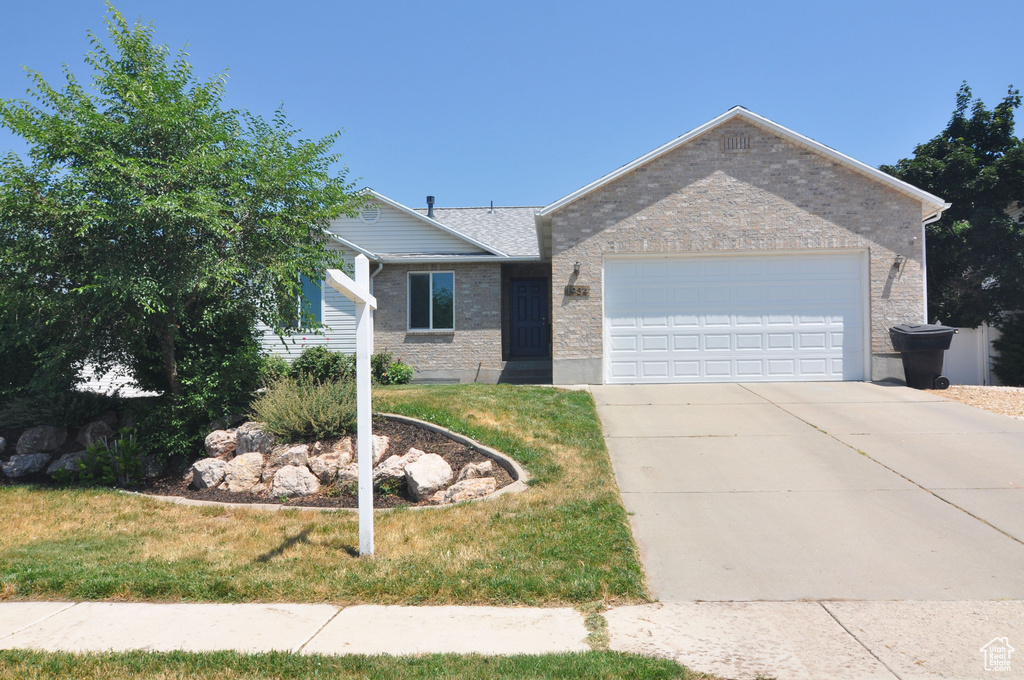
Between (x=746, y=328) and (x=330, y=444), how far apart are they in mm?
8708

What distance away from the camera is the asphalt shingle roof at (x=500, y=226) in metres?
17.8

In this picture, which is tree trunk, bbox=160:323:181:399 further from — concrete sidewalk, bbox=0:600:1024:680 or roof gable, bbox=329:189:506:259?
roof gable, bbox=329:189:506:259

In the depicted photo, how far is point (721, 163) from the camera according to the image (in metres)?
13.5

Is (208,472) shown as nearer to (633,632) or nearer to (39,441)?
(39,441)

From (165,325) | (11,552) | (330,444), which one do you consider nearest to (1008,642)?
(330,444)

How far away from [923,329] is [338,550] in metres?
11.5

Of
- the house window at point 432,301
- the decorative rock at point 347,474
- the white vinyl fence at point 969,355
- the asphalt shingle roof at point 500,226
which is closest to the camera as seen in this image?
the decorative rock at point 347,474

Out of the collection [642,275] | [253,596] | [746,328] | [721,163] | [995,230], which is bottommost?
[253,596]

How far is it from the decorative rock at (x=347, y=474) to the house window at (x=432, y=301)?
28.3 feet

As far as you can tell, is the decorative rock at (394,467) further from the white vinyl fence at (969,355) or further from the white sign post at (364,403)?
the white vinyl fence at (969,355)

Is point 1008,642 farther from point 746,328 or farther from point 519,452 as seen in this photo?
point 746,328

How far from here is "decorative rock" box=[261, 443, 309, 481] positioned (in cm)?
810

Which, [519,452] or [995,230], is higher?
[995,230]

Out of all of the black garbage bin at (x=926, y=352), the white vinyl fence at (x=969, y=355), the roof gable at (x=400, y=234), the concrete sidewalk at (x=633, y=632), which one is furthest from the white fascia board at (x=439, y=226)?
the concrete sidewalk at (x=633, y=632)
